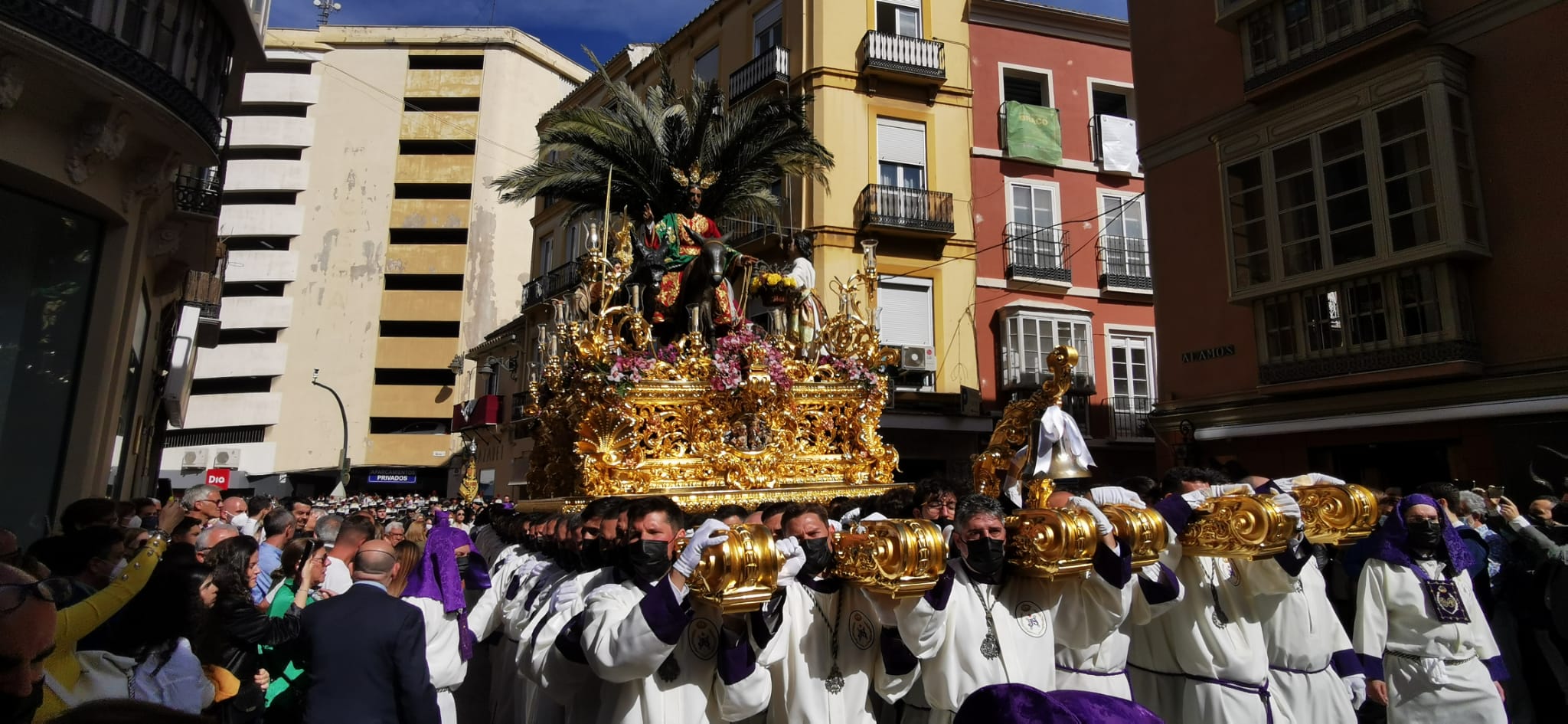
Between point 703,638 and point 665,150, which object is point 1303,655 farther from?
point 665,150

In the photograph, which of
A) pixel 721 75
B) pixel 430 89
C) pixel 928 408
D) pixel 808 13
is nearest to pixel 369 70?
pixel 430 89

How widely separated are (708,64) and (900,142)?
556 cm

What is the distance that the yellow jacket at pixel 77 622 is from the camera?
264 centimetres

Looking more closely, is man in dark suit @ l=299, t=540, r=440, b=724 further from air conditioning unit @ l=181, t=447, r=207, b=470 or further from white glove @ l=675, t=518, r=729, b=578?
air conditioning unit @ l=181, t=447, r=207, b=470

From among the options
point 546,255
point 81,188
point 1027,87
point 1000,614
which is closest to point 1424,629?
point 1000,614

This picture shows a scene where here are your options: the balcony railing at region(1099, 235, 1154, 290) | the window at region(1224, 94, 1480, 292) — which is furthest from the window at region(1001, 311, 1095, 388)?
the window at region(1224, 94, 1480, 292)

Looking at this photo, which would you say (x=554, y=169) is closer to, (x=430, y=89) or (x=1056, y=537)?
(x=1056, y=537)

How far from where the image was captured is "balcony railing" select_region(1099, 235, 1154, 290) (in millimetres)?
18562

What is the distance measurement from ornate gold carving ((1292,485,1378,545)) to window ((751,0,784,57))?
16.0 m

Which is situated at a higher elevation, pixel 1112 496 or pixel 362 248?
pixel 362 248

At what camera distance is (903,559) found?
10.2 feet

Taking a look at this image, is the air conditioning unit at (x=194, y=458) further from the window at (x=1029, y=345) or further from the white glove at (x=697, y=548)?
the white glove at (x=697, y=548)

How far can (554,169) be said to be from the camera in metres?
8.20

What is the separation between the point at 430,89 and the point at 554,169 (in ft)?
114
